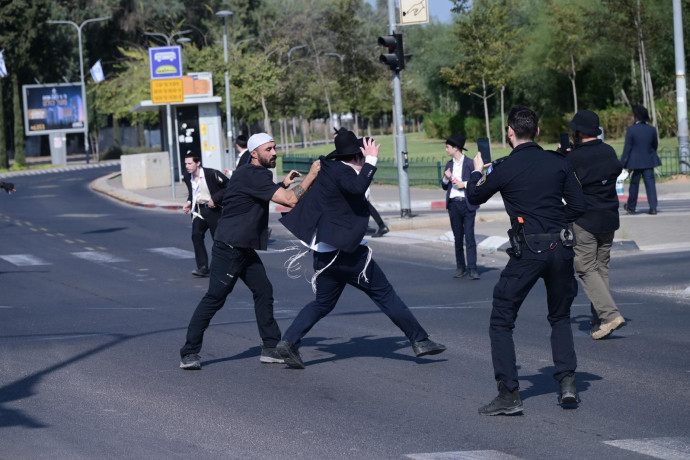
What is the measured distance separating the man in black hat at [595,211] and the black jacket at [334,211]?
2.29 metres

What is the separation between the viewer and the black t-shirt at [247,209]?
8219 millimetres

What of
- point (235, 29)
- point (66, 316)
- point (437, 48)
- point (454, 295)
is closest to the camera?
point (66, 316)

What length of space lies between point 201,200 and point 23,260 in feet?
16.4

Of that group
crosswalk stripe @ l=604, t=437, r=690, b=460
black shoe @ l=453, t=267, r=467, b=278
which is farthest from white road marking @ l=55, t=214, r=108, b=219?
crosswalk stripe @ l=604, t=437, r=690, b=460

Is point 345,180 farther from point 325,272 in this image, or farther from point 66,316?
point 66,316

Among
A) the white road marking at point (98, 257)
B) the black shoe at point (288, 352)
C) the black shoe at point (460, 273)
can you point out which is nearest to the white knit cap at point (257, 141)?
the black shoe at point (288, 352)

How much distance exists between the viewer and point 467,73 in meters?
51.2

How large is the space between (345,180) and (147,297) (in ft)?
20.2

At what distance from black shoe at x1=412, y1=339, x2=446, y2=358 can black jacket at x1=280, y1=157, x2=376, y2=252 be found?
979 mm

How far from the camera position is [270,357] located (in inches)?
335

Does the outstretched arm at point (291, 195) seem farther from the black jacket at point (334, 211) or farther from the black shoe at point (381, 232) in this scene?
the black shoe at point (381, 232)

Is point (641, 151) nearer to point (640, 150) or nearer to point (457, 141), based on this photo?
point (640, 150)

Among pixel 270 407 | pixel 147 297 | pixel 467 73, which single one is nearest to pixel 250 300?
pixel 147 297

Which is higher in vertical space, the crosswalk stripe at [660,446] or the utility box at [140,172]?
the utility box at [140,172]
